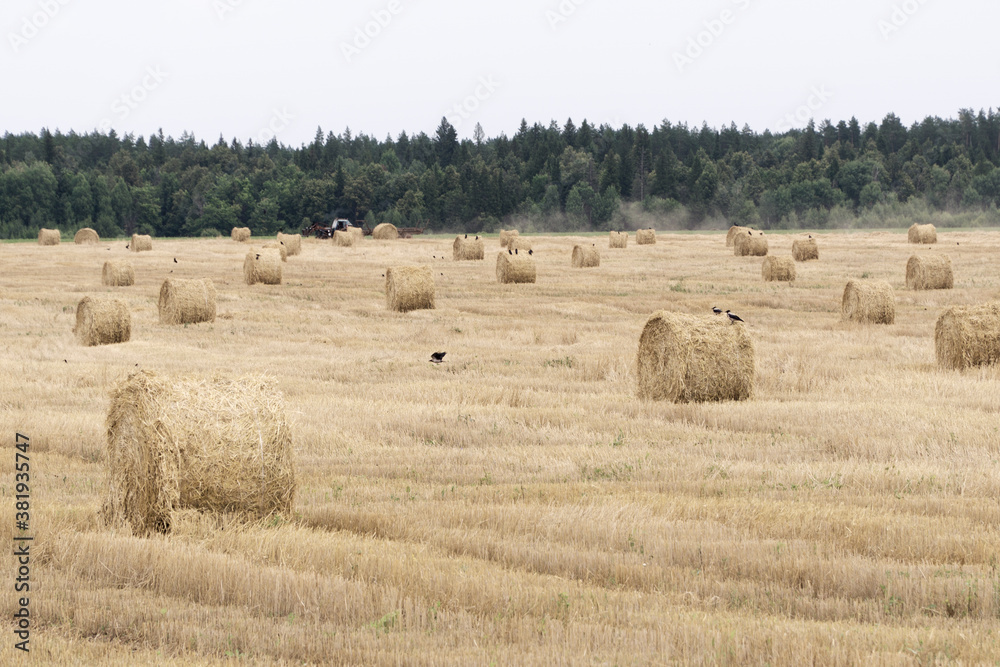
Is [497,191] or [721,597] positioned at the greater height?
[497,191]

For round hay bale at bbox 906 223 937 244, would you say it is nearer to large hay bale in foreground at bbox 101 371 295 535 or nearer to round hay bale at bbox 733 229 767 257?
round hay bale at bbox 733 229 767 257

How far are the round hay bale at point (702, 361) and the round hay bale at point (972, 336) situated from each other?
13.7 feet

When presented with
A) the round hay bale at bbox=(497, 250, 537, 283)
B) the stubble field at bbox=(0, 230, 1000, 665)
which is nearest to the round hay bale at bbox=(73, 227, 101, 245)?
the round hay bale at bbox=(497, 250, 537, 283)

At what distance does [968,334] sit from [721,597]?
11849 mm

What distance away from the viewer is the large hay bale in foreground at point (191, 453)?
874cm

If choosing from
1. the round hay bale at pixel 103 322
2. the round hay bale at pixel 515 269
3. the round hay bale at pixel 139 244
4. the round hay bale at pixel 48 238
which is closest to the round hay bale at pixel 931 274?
the round hay bale at pixel 515 269

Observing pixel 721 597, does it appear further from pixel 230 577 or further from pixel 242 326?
pixel 242 326

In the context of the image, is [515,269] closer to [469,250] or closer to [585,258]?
[585,258]

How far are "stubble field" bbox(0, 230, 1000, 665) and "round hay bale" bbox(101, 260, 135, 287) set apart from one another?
47.2ft

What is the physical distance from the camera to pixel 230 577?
7.24 m

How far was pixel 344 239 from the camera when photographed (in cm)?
6075

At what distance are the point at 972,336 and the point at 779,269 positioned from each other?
18.7 metres

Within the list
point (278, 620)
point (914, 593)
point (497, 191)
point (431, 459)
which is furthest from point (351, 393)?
point (497, 191)

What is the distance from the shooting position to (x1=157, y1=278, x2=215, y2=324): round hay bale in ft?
84.0
